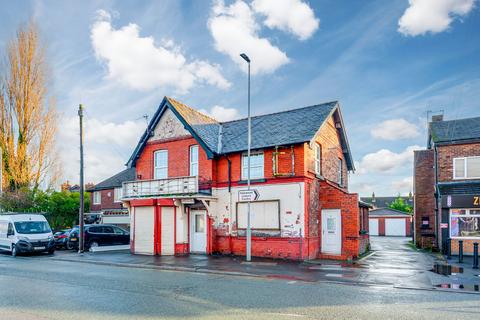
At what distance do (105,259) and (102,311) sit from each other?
37.5 feet

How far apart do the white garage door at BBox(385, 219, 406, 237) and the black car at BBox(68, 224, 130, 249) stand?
32862 mm

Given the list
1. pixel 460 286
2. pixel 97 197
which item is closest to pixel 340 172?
pixel 460 286

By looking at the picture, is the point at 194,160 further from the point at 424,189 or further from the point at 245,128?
the point at 424,189

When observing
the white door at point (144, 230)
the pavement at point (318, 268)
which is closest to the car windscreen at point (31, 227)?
the pavement at point (318, 268)

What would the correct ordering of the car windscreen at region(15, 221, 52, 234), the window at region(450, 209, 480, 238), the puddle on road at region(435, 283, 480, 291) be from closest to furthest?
the puddle on road at region(435, 283, 480, 291), the window at region(450, 209, 480, 238), the car windscreen at region(15, 221, 52, 234)

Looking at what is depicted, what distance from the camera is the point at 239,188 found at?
64.3 feet

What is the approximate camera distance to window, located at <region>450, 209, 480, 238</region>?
65.2 ft

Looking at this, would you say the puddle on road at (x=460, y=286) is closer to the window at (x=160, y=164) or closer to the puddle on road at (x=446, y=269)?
the puddle on road at (x=446, y=269)

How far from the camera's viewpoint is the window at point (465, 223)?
19859 mm

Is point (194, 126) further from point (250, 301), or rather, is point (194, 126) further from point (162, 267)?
point (250, 301)

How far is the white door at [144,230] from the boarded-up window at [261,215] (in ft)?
16.8

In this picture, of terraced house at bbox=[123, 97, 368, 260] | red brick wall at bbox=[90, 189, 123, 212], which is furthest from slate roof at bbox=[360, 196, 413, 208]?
terraced house at bbox=[123, 97, 368, 260]

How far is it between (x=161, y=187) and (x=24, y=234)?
28.1 ft

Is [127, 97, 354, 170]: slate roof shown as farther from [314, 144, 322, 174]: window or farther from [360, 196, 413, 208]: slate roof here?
[360, 196, 413, 208]: slate roof
